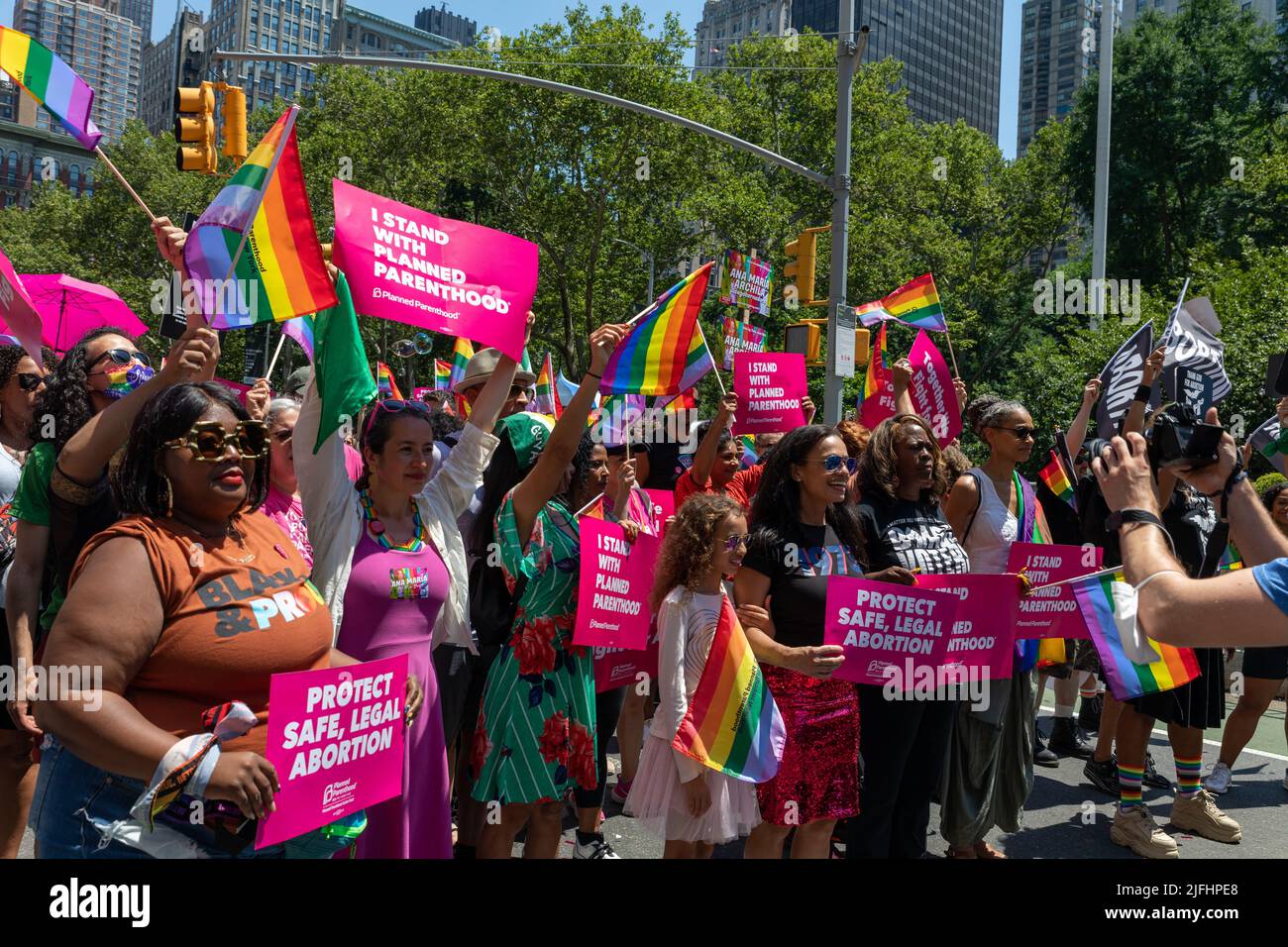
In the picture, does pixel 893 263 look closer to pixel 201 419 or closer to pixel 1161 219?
pixel 1161 219

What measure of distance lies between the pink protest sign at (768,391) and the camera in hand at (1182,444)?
15.7 feet

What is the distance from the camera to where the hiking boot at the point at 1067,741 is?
23.6 ft

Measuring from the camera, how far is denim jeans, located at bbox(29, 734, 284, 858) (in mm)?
2311

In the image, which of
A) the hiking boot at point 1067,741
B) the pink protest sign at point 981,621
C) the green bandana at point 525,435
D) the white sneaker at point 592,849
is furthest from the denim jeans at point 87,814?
the hiking boot at point 1067,741

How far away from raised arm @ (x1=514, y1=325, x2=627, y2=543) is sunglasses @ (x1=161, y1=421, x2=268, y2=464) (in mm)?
1457

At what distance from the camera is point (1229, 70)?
30.1 m

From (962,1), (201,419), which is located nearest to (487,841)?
(201,419)

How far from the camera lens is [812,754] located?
4035 millimetres

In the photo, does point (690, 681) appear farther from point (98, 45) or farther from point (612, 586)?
point (98, 45)

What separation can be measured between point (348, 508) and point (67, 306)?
4.37 meters

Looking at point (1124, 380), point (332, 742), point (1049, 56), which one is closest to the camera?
point (332, 742)

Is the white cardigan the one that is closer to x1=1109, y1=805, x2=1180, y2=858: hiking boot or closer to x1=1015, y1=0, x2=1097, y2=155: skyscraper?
x1=1109, y1=805, x2=1180, y2=858: hiking boot

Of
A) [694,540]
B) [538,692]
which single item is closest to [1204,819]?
[694,540]

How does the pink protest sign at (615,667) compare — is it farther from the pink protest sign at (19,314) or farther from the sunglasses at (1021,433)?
the pink protest sign at (19,314)
